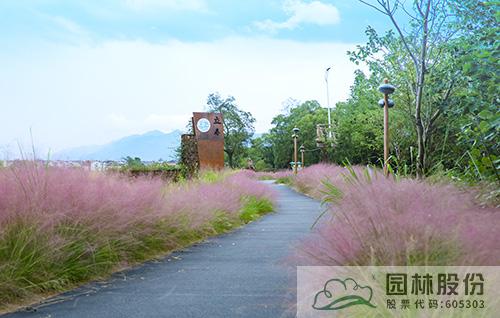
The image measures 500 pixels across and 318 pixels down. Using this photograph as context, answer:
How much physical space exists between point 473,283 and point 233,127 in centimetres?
4776

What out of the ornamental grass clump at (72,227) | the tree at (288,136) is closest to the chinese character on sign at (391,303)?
the ornamental grass clump at (72,227)

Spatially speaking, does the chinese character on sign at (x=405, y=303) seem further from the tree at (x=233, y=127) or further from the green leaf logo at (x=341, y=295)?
the tree at (x=233, y=127)

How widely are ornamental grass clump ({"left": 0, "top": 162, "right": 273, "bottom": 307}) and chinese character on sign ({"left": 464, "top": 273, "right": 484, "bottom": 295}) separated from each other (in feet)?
9.35

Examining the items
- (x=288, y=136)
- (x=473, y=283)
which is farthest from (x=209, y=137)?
(x=288, y=136)

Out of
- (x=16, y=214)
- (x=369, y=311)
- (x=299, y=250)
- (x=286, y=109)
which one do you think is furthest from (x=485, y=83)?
(x=286, y=109)

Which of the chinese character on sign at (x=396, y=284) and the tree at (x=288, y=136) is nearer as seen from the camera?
the chinese character on sign at (x=396, y=284)

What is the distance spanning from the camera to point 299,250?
3299mm

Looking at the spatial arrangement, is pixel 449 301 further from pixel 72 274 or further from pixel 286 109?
pixel 286 109

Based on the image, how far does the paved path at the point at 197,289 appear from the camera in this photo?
10.6 ft

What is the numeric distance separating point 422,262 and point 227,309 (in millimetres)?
1334

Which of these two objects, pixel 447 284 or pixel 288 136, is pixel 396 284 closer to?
pixel 447 284

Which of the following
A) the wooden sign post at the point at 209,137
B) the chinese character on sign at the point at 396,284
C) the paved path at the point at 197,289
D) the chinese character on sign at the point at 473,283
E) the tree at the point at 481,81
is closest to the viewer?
the chinese character on sign at the point at 473,283

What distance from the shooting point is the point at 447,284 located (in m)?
2.51

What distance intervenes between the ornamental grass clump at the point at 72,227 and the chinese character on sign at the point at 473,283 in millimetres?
2850
